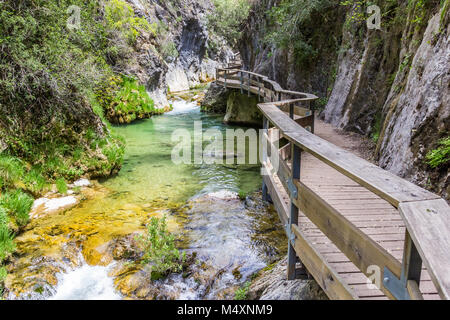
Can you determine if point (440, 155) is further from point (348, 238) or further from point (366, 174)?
point (366, 174)

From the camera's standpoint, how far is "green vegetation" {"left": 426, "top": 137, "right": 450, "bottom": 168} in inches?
169

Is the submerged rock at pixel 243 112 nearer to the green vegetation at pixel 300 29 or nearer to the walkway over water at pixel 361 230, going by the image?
the green vegetation at pixel 300 29

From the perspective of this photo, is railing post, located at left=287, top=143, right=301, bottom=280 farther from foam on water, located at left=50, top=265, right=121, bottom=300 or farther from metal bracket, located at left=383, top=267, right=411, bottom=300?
foam on water, located at left=50, top=265, right=121, bottom=300

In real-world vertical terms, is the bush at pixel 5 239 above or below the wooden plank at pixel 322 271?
A: below

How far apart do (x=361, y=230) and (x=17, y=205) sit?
6214mm

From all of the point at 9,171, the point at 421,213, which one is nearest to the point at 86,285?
the point at 9,171

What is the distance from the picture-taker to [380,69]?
9555 millimetres

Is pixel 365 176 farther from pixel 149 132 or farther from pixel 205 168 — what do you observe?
pixel 149 132

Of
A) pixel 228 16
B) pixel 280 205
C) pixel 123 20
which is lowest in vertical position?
pixel 280 205

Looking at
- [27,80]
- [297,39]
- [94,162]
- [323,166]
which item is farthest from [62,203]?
[297,39]

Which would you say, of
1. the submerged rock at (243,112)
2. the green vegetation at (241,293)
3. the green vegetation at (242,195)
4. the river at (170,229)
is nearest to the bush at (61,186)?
the river at (170,229)

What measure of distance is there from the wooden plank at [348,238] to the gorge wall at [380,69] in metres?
2.16

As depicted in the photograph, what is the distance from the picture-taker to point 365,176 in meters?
2.01

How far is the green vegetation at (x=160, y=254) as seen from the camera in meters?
5.31
